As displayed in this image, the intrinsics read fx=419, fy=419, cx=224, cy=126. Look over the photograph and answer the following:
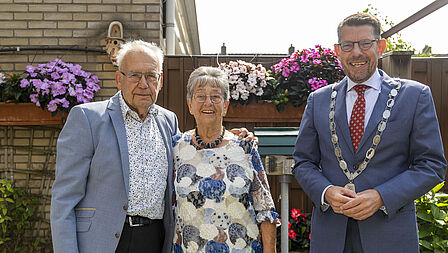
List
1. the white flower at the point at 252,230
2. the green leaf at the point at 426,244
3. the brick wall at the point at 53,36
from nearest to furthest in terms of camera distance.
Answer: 1. the white flower at the point at 252,230
2. the green leaf at the point at 426,244
3. the brick wall at the point at 53,36

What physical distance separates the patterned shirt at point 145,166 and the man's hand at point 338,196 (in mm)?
852

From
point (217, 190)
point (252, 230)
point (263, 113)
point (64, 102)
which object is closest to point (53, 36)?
point (64, 102)

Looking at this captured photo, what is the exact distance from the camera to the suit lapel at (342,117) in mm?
1966

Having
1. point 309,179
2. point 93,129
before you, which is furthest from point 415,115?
point 93,129

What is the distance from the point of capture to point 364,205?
1.81 m

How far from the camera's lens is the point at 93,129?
2.07 metres

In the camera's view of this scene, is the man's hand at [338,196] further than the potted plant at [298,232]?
No

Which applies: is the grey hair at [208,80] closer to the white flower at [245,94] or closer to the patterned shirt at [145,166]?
A: the patterned shirt at [145,166]

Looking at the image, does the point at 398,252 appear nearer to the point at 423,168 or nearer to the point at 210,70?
the point at 423,168

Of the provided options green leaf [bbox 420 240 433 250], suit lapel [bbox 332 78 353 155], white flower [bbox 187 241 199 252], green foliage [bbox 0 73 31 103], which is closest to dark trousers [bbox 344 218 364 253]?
suit lapel [bbox 332 78 353 155]

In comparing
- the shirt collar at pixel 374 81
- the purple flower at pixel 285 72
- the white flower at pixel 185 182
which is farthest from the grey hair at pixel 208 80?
the purple flower at pixel 285 72

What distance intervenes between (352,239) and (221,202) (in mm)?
649

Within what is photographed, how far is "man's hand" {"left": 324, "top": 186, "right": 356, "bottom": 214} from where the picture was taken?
184cm

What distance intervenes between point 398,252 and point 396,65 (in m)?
2.24
